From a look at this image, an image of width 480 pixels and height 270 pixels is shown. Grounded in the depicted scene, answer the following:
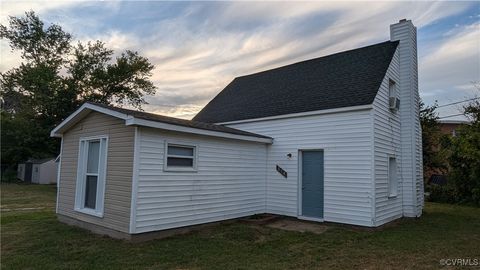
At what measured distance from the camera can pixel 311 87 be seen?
1152cm

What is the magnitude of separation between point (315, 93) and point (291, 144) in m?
2.01

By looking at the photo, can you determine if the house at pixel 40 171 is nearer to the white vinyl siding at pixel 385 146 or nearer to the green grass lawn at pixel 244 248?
the green grass lawn at pixel 244 248

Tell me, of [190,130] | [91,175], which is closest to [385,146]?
[190,130]

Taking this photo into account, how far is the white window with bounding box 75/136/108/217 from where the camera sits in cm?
803

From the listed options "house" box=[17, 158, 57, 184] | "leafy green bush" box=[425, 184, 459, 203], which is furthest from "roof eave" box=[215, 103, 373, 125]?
"house" box=[17, 158, 57, 184]

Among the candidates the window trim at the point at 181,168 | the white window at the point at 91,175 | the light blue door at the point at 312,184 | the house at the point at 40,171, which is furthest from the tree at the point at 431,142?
the house at the point at 40,171

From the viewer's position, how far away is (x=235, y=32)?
12469 millimetres

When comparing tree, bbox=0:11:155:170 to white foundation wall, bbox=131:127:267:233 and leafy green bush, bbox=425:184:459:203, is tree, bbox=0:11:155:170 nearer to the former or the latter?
white foundation wall, bbox=131:127:267:233

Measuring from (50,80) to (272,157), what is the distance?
83.0ft

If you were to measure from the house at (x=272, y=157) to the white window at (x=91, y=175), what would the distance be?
0.09ft

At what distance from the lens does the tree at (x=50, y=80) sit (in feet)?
92.8

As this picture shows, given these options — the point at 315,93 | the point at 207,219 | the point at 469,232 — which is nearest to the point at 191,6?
the point at 315,93

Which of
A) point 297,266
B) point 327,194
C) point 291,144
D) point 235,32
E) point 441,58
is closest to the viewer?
point 297,266

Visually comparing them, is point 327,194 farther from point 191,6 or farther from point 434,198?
point 434,198
